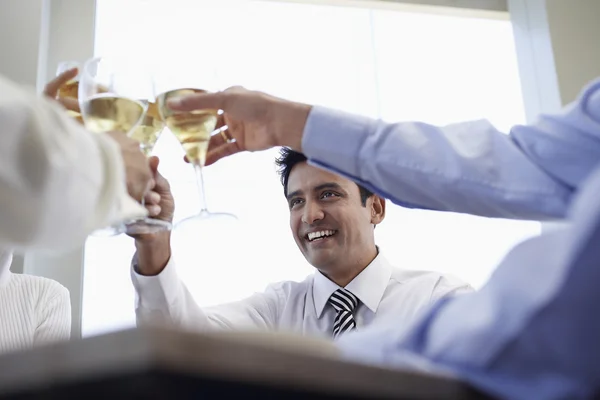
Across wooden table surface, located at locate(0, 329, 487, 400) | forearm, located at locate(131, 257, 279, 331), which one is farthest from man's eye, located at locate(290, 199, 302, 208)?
wooden table surface, located at locate(0, 329, 487, 400)

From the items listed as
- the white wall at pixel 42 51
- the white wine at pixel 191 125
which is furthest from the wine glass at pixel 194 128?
the white wall at pixel 42 51

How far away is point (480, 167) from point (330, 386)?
69 centimetres

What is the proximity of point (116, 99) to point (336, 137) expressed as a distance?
34 cm

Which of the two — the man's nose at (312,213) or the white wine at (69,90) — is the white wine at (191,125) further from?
the man's nose at (312,213)

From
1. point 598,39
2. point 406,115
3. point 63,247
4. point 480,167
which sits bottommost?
point 63,247

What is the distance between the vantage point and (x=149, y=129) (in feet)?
3.86

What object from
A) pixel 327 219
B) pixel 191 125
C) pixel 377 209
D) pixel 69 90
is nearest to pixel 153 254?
pixel 69 90

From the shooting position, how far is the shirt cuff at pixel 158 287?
1.58m

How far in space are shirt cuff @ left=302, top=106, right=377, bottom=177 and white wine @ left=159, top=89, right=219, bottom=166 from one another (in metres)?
0.16

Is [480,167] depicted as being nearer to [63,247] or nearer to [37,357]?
[63,247]

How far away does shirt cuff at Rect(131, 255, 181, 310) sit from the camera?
1575 millimetres

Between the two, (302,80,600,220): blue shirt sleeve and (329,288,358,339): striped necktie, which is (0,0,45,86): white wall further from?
(302,80,600,220): blue shirt sleeve

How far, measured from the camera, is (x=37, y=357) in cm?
44

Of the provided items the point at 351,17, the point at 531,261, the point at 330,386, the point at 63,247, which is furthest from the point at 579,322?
the point at 351,17
